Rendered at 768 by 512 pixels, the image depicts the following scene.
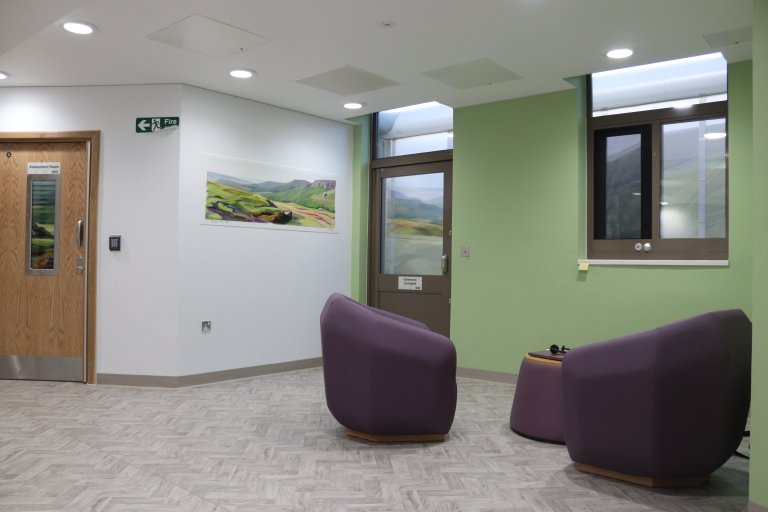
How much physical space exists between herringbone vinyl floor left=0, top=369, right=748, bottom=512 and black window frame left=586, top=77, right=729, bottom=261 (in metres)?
1.87

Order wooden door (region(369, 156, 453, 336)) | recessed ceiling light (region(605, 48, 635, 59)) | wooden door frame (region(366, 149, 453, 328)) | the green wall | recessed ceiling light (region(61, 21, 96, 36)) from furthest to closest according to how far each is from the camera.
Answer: wooden door frame (region(366, 149, 453, 328))
wooden door (region(369, 156, 453, 336))
the green wall
recessed ceiling light (region(605, 48, 635, 59))
recessed ceiling light (region(61, 21, 96, 36))

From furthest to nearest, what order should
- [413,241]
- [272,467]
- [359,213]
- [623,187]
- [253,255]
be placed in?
[359,213] < [413,241] < [253,255] < [623,187] < [272,467]

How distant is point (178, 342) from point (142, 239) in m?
1.01

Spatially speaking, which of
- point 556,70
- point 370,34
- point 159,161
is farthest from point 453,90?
point 159,161

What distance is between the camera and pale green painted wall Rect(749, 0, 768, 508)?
2.60 meters

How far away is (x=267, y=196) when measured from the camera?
250 inches

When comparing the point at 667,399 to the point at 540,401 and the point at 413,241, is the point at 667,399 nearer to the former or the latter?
the point at 540,401

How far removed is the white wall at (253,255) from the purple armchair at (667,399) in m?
3.74

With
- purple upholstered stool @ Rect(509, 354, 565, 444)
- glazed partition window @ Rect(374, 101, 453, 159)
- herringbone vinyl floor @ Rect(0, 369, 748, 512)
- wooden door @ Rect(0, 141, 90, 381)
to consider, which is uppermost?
glazed partition window @ Rect(374, 101, 453, 159)

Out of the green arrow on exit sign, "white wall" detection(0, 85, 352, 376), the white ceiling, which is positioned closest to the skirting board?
"white wall" detection(0, 85, 352, 376)

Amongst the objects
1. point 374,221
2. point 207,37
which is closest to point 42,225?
point 207,37

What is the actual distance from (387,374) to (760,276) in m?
2.00

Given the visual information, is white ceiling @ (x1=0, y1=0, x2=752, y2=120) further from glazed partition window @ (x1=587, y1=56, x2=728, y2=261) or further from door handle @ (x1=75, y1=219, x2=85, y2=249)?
door handle @ (x1=75, y1=219, x2=85, y2=249)

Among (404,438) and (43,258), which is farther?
(43,258)
